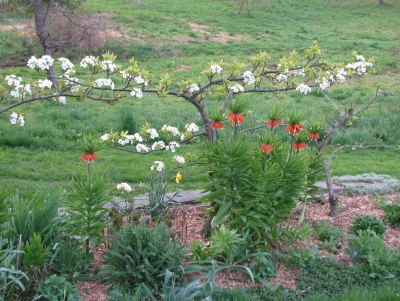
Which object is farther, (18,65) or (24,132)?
(18,65)

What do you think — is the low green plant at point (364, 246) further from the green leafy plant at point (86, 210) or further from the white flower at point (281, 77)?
the green leafy plant at point (86, 210)

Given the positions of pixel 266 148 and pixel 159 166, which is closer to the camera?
pixel 266 148

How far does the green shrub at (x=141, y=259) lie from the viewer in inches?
149

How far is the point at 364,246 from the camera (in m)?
4.53

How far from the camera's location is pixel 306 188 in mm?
5078

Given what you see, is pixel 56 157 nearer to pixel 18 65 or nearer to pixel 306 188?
pixel 306 188

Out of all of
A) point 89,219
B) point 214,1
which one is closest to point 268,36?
point 214,1

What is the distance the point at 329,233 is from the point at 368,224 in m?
0.48

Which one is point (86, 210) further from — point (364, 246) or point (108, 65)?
point (364, 246)

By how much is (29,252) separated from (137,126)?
6.06 m

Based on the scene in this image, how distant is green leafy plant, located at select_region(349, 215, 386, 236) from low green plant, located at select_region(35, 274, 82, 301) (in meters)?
3.03

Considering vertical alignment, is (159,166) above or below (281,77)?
below

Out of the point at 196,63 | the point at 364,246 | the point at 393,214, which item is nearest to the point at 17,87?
the point at 364,246

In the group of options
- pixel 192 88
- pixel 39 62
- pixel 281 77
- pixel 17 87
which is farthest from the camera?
pixel 281 77
